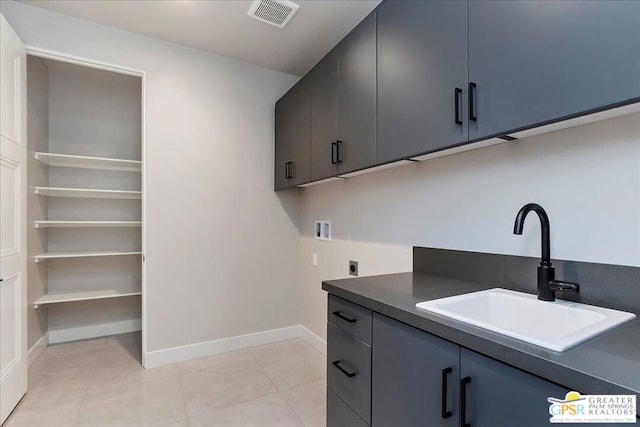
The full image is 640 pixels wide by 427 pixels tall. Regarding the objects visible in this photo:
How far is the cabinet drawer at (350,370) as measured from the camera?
1.28m

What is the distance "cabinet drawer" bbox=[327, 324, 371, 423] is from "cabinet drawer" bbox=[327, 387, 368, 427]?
0.02 m

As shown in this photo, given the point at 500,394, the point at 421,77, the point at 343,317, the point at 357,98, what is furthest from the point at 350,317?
the point at 357,98

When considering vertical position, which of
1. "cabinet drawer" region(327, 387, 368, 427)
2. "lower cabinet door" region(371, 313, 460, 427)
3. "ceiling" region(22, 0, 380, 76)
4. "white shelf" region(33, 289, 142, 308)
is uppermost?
"ceiling" region(22, 0, 380, 76)

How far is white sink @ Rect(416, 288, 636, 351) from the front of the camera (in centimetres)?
81

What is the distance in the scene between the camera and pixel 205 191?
9.20 feet

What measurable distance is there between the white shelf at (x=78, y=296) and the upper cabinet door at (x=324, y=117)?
2093 mm

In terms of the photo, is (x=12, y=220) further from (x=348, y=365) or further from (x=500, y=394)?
(x=500, y=394)

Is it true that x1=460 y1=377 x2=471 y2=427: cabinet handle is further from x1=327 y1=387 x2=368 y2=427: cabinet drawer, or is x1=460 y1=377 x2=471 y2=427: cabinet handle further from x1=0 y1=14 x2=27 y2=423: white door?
x1=0 y1=14 x2=27 y2=423: white door

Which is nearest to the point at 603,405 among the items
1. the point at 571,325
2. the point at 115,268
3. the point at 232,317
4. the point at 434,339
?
the point at 434,339

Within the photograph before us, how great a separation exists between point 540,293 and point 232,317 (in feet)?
8.06

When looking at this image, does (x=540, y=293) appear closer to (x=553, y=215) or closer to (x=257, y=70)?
(x=553, y=215)

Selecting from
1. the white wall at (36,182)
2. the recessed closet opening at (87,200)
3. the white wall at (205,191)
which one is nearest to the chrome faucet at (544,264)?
the white wall at (205,191)

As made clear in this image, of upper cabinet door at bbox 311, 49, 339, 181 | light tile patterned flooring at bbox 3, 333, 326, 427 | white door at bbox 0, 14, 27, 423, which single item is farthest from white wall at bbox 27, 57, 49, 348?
upper cabinet door at bbox 311, 49, 339, 181

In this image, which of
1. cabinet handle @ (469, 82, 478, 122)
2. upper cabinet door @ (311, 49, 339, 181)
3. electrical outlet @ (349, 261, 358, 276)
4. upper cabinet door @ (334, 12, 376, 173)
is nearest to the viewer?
cabinet handle @ (469, 82, 478, 122)
